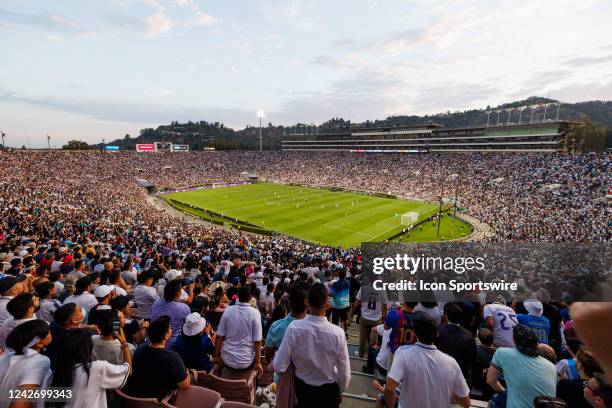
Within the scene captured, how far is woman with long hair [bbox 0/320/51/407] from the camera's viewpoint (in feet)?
10.6

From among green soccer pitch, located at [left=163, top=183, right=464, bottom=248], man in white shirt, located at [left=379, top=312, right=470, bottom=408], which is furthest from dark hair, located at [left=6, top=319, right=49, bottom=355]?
green soccer pitch, located at [left=163, top=183, right=464, bottom=248]

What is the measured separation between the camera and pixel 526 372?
376cm

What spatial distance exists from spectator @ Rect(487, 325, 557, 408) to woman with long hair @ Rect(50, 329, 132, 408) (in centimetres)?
473

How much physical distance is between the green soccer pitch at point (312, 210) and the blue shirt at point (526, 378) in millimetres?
27753

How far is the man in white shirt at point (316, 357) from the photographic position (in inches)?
143

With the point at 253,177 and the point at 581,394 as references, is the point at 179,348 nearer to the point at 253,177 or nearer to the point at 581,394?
the point at 581,394

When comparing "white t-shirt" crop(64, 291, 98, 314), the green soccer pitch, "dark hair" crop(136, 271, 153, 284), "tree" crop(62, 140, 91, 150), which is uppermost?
"tree" crop(62, 140, 91, 150)

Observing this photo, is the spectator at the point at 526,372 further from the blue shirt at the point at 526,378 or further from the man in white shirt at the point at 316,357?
the man in white shirt at the point at 316,357

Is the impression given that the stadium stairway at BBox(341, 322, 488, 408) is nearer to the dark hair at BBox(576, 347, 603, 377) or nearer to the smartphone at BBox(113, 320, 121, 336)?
the dark hair at BBox(576, 347, 603, 377)

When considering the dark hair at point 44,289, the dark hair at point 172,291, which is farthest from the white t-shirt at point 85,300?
the dark hair at point 172,291

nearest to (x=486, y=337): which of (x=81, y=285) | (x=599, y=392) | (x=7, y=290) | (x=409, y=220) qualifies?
(x=599, y=392)

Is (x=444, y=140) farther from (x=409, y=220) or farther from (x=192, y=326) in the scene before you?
(x=192, y=326)

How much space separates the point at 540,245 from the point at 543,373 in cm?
2578

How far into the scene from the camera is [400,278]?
798 cm
